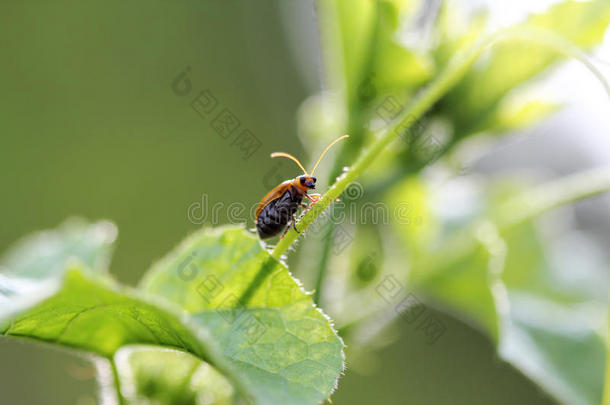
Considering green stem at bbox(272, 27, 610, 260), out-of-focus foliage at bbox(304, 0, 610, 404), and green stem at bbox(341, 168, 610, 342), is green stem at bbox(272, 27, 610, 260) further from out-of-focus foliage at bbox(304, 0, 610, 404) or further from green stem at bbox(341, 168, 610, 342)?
green stem at bbox(341, 168, 610, 342)

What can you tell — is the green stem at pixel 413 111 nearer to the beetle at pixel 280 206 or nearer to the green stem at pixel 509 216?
the beetle at pixel 280 206

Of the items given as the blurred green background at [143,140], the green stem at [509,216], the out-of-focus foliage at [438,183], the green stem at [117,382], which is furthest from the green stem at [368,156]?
the blurred green background at [143,140]

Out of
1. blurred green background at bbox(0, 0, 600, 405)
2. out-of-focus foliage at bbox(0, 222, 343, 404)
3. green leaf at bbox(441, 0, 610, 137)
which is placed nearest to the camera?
out-of-focus foliage at bbox(0, 222, 343, 404)

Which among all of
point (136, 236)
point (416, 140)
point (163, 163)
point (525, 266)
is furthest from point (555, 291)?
point (163, 163)

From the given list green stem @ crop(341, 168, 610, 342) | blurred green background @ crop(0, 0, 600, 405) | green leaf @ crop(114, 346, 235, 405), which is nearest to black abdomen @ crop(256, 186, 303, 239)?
green stem @ crop(341, 168, 610, 342)

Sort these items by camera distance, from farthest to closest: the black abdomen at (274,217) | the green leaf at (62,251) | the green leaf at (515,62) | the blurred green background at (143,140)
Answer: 1. the blurred green background at (143,140)
2. the green leaf at (62,251)
3. the black abdomen at (274,217)
4. the green leaf at (515,62)

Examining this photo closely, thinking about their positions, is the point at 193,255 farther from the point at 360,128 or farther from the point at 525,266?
A: the point at 525,266

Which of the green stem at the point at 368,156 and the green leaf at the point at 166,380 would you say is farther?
the green leaf at the point at 166,380
